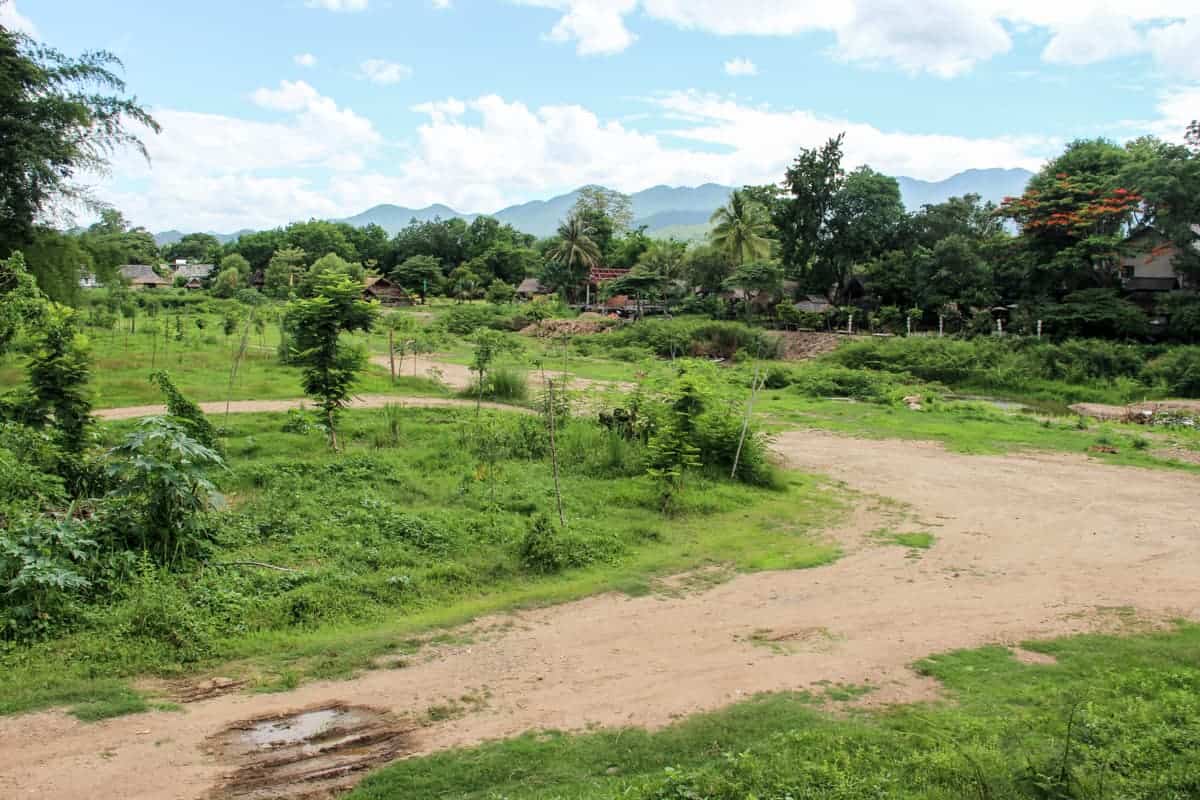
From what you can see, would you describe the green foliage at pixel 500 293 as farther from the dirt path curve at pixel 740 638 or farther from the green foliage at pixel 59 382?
the green foliage at pixel 59 382

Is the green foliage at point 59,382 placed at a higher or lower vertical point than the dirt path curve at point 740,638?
higher

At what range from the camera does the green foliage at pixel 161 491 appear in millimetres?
9156

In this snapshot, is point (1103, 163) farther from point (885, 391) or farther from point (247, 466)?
point (247, 466)

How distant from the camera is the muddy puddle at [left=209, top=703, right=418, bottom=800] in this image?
17.9 ft

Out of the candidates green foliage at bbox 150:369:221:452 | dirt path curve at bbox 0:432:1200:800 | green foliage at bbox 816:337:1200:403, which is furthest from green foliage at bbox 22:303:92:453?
green foliage at bbox 816:337:1200:403

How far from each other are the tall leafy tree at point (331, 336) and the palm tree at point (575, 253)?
5094 cm

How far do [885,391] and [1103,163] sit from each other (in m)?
20.0

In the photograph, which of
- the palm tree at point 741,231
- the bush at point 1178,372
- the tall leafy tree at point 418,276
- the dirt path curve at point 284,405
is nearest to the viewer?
the dirt path curve at point 284,405

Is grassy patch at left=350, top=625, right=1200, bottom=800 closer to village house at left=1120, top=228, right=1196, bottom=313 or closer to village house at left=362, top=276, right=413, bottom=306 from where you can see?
village house at left=1120, top=228, right=1196, bottom=313

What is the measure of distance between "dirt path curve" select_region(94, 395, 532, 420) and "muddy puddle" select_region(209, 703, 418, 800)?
12.1 meters

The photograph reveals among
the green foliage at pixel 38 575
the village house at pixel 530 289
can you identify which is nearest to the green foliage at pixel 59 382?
the green foliage at pixel 38 575

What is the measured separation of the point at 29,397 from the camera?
11273 mm

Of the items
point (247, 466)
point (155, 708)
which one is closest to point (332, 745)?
point (155, 708)

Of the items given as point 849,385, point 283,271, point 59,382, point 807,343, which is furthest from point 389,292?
point 59,382
